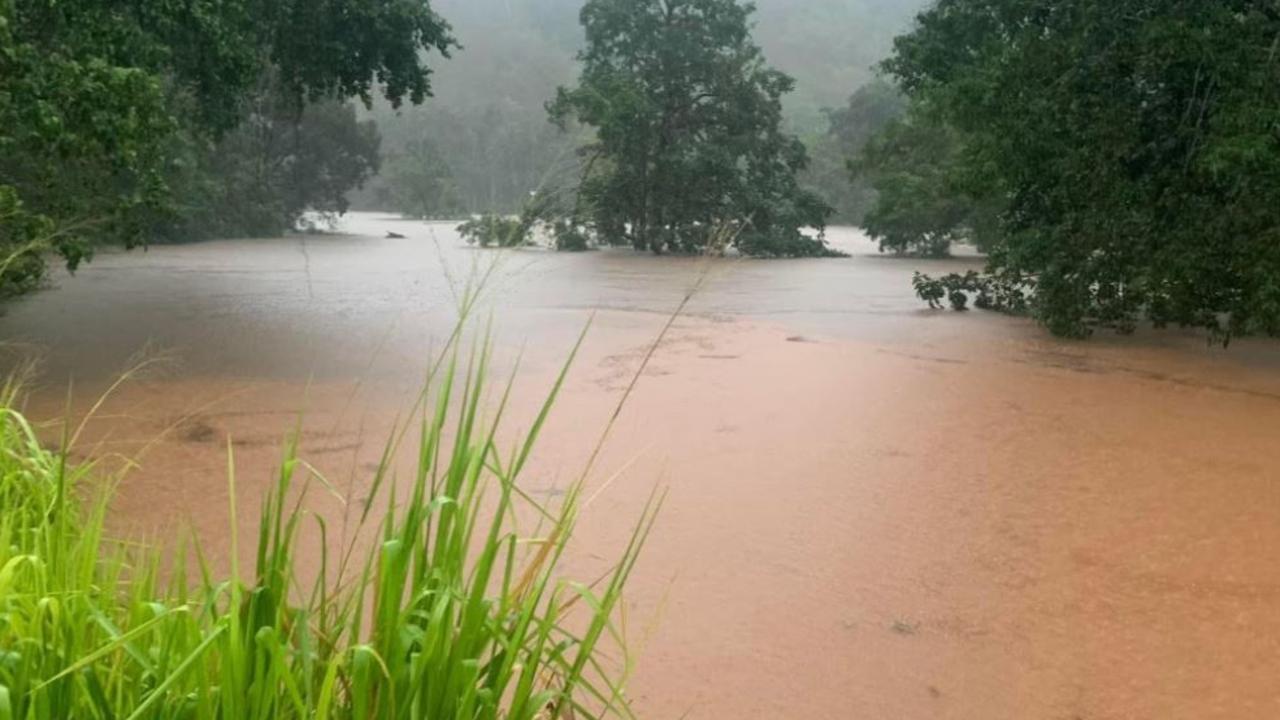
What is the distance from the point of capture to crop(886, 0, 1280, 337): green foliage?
6750 millimetres

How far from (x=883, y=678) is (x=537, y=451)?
8.60 feet

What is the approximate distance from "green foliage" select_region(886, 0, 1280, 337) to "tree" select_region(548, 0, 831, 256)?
1140 cm

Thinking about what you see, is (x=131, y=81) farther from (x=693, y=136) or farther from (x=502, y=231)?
(x=693, y=136)

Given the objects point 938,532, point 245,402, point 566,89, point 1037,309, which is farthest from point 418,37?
point 566,89

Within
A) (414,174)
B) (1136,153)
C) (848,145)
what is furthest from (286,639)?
(848,145)

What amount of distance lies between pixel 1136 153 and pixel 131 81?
596cm

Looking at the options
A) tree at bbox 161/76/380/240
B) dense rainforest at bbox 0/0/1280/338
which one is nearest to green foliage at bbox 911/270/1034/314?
dense rainforest at bbox 0/0/1280/338

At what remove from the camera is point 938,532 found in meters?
4.05

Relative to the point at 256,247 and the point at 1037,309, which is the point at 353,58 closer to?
the point at 1037,309

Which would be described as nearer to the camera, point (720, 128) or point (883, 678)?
point (883, 678)

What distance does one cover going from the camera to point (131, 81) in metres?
5.17

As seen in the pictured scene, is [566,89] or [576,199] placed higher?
[566,89]

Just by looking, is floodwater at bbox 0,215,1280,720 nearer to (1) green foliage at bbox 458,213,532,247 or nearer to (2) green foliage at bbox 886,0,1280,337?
(1) green foliage at bbox 458,213,532,247

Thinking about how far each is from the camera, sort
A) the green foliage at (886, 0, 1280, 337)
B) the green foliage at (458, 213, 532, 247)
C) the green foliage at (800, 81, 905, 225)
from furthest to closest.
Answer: the green foliage at (800, 81, 905, 225)
the green foliage at (886, 0, 1280, 337)
the green foliage at (458, 213, 532, 247)
